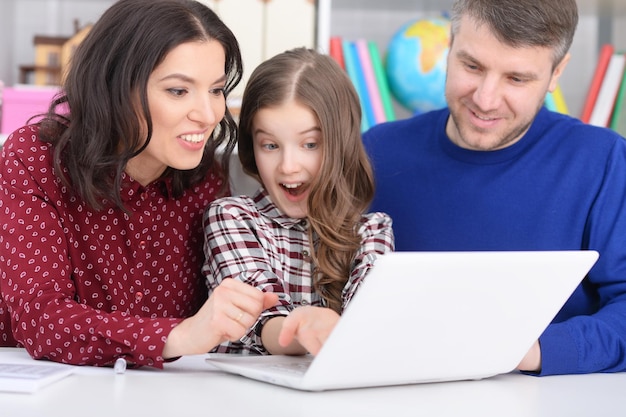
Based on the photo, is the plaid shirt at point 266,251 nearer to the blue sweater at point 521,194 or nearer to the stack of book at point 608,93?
the blue sweater at point 521,194

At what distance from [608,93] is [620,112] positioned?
7 cm

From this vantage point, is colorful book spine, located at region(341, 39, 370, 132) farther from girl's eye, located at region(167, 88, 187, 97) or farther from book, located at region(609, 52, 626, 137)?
girl's eye, located at region(167, 88, 187, 97)

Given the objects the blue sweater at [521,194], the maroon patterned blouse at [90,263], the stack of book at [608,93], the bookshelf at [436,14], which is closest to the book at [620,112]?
the stack of book at [608,93]

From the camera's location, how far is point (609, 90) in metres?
2.66

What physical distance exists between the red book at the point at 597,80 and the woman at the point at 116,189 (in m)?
1.51

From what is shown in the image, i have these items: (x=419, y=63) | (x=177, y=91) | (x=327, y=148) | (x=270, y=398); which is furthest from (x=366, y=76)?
(x=270, y=398)

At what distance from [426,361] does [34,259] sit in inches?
23.2

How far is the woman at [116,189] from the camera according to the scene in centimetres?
119

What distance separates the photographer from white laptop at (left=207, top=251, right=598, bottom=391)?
92cm

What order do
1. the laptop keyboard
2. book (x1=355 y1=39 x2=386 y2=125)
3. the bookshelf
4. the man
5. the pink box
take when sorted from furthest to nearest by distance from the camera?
the bookshelf
book (x1=355 y1=39 x2=386 y2=125)
the pink box
the man
the laptop keyboard

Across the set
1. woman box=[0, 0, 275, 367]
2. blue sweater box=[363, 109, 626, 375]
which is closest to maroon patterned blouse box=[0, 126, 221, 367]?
woman box=[0, 0, 275, 367]

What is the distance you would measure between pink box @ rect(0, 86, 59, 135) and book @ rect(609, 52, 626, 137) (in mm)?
1659

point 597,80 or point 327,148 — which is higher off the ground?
point 597,80

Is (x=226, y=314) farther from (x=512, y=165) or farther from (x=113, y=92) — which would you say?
(x=512, y=165)
